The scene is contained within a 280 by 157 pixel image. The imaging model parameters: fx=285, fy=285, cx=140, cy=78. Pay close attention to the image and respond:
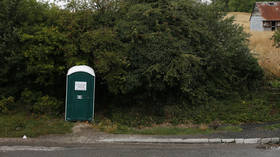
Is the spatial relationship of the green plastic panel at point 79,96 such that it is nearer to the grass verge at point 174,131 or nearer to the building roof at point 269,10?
the grass verge at point 174,131

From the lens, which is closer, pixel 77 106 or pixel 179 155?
pixel 179 155

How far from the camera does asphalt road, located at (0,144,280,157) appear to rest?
7.20 m

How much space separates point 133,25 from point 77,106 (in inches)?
149

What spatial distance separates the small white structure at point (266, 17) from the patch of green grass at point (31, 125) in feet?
135

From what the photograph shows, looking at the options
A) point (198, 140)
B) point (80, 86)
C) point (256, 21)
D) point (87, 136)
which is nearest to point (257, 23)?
point (256, 21)

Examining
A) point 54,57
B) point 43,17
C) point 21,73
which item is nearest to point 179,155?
point 54,57

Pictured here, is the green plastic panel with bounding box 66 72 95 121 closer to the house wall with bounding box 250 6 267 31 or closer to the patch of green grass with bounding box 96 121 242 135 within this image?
the patch of green grass with bounding box 96 121 242 135

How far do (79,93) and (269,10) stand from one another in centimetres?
4254

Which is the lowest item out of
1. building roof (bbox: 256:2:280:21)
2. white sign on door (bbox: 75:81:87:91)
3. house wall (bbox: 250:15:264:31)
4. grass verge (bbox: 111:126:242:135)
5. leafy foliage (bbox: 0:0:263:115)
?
grass verge (bbox: 111:126:242:135)

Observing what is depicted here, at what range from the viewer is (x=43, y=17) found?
485 inches

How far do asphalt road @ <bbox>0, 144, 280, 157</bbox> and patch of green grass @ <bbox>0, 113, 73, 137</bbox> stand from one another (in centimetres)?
120

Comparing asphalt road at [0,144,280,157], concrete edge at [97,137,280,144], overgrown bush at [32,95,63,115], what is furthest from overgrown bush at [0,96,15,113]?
concrete edge at [97,137,280,144]

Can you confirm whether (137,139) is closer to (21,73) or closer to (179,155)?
(179,155)

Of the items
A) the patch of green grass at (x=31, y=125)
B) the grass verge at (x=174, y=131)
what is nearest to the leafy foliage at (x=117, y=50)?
the patch of green grass at (x=31, y=125)
